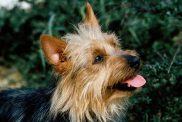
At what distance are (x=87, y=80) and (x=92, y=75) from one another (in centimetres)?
7

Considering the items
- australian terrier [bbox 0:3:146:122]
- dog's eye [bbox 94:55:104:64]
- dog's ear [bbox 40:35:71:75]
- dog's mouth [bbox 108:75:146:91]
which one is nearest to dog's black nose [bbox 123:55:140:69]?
australian terrier [bbox 0:3:146:122]

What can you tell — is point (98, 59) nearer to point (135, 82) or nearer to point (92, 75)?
point (92, 75)

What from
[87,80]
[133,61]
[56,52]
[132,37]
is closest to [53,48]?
[56,52]

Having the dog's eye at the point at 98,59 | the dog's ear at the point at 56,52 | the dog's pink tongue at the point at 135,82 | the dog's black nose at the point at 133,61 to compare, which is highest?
the dog's ear at the point at 56,52

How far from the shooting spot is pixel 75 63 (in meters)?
5.69

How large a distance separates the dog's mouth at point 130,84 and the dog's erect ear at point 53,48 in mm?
621

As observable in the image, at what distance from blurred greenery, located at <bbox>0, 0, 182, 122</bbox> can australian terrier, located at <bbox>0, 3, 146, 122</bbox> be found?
2.48 feet

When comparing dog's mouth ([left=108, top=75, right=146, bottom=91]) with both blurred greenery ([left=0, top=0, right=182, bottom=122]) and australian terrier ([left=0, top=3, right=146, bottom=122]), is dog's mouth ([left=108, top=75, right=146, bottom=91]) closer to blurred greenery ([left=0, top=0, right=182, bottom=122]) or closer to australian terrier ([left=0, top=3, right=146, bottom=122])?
australian terrier ([left=0, top=3, right=146, bottom=122])

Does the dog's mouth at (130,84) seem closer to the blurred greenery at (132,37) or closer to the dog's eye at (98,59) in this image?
the dog's eye at (98,59)

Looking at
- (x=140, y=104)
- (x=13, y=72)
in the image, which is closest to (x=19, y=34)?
(x=13, y=72)

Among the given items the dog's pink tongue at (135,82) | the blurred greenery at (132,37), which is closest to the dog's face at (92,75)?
the dog's pink tongue at (135,82)

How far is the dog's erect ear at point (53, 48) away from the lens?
5.36 meters

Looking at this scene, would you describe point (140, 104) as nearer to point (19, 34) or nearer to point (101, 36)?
point (101, 36)

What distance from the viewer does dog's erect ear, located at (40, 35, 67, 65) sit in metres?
5.36
